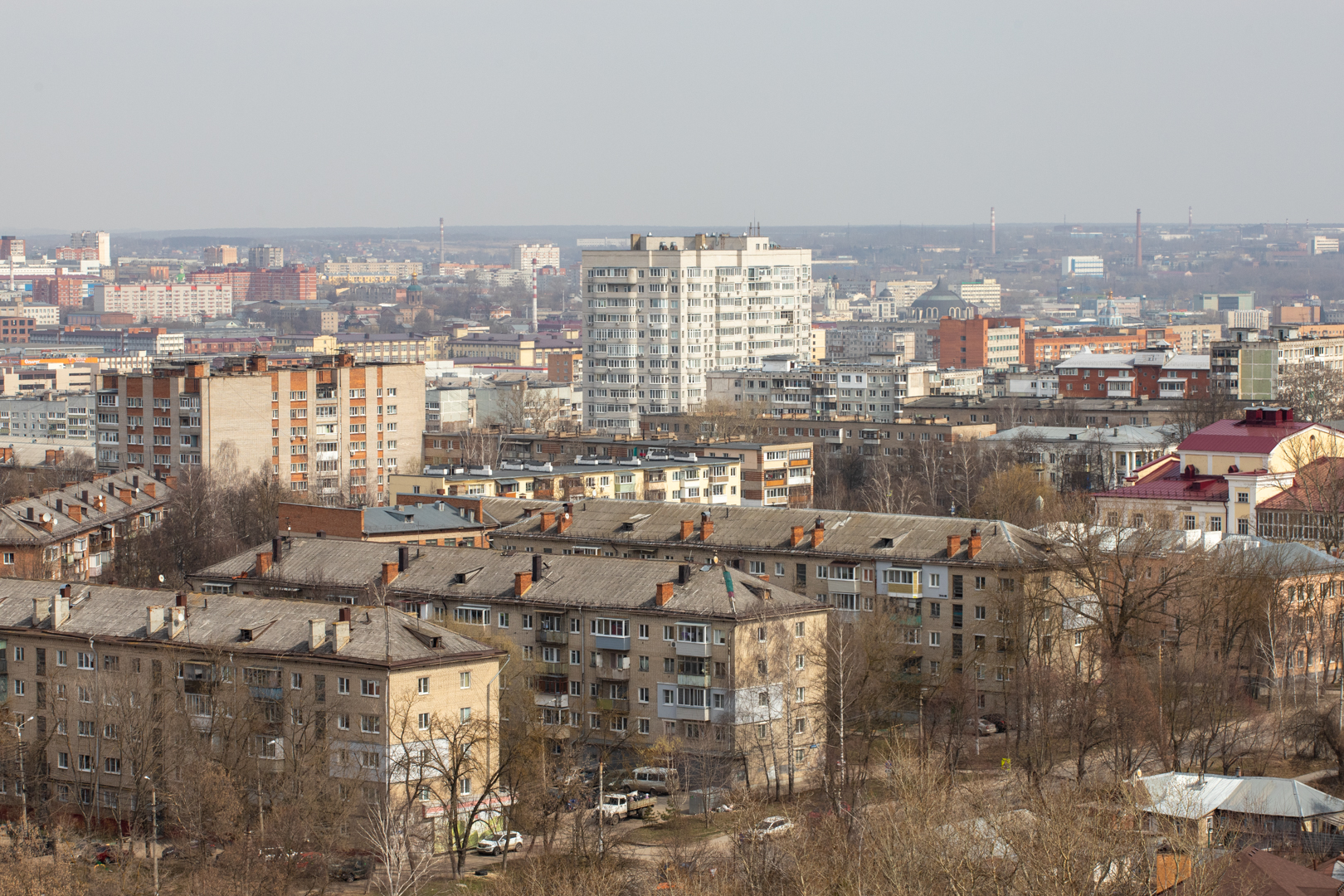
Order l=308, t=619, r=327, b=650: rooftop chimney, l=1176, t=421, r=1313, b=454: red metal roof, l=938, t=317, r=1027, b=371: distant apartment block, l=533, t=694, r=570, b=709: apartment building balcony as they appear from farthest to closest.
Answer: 1. l=938, t=317, r=1027, b=371: distant apartment block
2. l=1176, t=421, r=1313, b=454: red metal roof
3. l=533, t=694, r=570, b=709: apartment building balcony
4. l=308, t=619, r=327, b=650: rooftop chimney

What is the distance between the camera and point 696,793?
37438 millimetres

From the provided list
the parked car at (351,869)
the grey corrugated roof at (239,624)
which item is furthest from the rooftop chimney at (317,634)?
the parked car at (351,869)

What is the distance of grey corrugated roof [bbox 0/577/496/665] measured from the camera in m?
36.3

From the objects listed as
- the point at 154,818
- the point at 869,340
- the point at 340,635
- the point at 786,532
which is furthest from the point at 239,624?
the point at 869,340

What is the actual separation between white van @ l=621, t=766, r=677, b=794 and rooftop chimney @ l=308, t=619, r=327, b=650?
5.97 m

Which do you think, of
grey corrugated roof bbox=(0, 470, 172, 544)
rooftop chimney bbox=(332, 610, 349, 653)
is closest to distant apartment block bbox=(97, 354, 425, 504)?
grey corrugated roof bbox=(0, 470, 172, 544)

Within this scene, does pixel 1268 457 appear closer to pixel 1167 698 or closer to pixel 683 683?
pixel 1167 698

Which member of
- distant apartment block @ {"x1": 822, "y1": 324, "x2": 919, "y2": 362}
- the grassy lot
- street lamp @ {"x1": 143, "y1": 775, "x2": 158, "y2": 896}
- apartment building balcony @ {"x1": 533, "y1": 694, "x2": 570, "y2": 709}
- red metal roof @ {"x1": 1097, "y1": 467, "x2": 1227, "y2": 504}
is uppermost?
red metal roof @ {"x1": 1097, "y1": 467, "x2": 1227, "y2": 504}

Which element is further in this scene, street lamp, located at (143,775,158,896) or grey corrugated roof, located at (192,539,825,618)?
grey corrugated roof, located at (192,539,825,618)

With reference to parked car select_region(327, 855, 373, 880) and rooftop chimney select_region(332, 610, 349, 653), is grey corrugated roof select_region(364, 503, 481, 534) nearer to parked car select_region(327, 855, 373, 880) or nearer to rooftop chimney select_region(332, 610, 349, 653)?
rooftop chimney select_region(332, 610, 349, 653)

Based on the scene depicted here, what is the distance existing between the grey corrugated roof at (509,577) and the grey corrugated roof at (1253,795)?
8824 millimetres

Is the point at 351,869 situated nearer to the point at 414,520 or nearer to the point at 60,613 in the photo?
the point at 60,613

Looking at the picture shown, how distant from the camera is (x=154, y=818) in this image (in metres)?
33.4

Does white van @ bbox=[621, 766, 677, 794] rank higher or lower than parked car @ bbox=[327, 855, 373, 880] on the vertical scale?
higher
